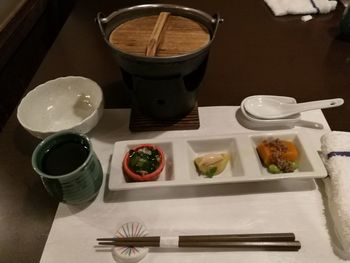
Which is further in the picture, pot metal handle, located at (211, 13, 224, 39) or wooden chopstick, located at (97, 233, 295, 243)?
pot metal handle, located at (211, 13, 224, 39)

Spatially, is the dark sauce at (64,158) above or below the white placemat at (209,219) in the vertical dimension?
above

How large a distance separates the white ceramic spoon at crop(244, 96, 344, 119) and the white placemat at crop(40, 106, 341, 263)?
9.3 inches

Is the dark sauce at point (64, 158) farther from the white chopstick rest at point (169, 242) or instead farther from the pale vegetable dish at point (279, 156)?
the pale vegetable dish at point (279, 156)

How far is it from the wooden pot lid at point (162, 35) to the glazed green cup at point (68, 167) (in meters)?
0.27

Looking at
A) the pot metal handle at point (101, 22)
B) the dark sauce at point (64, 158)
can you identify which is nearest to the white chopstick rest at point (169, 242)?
the dark sauce at point (64, 158)

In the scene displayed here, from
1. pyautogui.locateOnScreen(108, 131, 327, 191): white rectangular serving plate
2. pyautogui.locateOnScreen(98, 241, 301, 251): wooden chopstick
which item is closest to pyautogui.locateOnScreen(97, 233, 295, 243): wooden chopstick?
pyautogui.locateOnScreen(98, 241, 301, 251): wooden chopstick

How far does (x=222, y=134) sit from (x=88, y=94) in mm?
447

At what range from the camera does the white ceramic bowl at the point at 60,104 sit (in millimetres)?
929

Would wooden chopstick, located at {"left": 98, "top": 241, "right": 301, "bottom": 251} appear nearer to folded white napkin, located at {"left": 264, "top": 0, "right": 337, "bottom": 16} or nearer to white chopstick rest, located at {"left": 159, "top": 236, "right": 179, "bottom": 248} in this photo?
white chopstick rest, located at {"left": 159, "top": 236, "right": 179, "bottom": 248}

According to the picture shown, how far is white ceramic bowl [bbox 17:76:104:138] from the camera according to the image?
929 millimetres

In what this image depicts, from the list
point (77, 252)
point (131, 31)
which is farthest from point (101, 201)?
point (131, 31)

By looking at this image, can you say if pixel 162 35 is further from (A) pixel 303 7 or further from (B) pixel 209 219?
(A) pixel 303 7

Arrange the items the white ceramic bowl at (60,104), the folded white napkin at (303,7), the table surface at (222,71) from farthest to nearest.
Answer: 1. the folded white napkin at (303,7)
2. the white ceramic bowl at (60,104)
3. the table surface at (222,71)

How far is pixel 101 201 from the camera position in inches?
30.9
